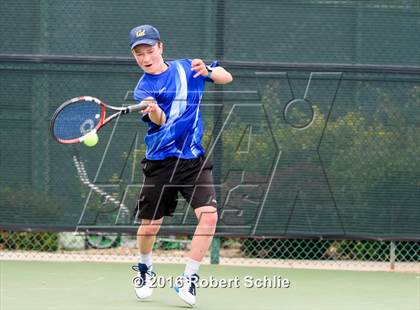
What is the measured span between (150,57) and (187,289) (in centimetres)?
125

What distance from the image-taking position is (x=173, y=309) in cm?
505

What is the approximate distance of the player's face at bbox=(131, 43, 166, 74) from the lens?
518cm

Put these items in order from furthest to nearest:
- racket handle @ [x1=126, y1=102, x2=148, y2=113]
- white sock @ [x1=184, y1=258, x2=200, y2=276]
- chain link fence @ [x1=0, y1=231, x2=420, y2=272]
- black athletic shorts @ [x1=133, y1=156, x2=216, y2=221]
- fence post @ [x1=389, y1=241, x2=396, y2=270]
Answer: chain link fence @ [x1=0, y1=231, x2=420, y2=272] → fence post @ [x1=389, y1=241, x2=396, y2=270] → black athletic shorts @ [x1=133, y1=156, x2=216, y2=221] → white sock @ [x1=184, y1=258, x2=200, y2=276] → racket handle @ [x1=126, y1=102, x2=148, y2=113]

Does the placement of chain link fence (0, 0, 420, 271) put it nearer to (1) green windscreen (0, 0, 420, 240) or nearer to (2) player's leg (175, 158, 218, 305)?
(1) green windscreen (0, 0, 420, 240)

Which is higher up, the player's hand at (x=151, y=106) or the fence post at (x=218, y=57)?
the fence post at (x=218, y=57)

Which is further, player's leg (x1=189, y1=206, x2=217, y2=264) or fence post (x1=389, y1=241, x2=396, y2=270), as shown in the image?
fence post (x1=389, y1=241, x2=396, y2=270)

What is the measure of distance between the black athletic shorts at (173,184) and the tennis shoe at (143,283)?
0.31 metres

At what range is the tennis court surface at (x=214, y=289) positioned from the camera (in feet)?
17.2

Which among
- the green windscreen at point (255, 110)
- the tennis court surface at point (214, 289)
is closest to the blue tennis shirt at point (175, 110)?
the tennis court surface at point (214, 289)

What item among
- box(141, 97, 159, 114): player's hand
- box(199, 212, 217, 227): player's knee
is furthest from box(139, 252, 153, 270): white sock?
box(141, 97, 159, 114): player's hand

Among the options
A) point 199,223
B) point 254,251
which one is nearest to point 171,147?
point 199,223

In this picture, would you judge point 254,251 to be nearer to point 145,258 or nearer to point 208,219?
point 145,258

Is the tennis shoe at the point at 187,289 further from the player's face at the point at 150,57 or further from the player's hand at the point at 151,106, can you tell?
the player's face at the point at 150,57

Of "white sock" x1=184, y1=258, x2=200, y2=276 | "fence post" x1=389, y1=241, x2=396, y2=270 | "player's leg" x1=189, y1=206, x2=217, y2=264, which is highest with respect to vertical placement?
"fence post" x1=389, y1=241, x2=396, y2=270
